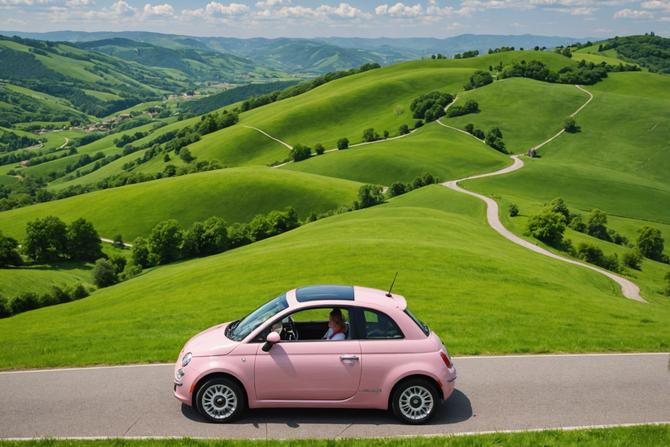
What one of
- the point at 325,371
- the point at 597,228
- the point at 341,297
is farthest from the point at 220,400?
the point at 597,228

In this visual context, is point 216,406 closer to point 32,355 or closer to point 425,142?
point 32,355

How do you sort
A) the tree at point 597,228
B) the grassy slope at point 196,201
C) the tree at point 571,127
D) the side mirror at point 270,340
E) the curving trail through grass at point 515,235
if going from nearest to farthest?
1. the side mirror at point 270,340
2. the curving trail through grass at point 515,235
3. the tree at point 597,228
4. the grassy slope at point 196,201
5. the tree at point 571,127

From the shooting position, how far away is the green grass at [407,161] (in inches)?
4862

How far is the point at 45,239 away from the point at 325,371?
306 ft

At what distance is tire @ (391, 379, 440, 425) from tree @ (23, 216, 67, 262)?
9301 centimetres

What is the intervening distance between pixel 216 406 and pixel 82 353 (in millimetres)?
6653

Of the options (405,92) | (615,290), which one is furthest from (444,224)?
(405,92)

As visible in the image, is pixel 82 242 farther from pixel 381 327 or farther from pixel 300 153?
pixel 381 327

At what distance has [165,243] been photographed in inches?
3361

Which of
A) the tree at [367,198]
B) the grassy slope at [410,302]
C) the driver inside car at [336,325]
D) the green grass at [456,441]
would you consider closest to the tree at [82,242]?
the tree at [367,198]

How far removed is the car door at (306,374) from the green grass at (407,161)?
111159 mm

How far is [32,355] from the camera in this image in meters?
15.4

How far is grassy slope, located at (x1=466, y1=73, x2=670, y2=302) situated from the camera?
3888 inches

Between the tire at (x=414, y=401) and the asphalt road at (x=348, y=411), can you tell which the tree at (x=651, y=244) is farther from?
the tire at (x=414, y=401)
